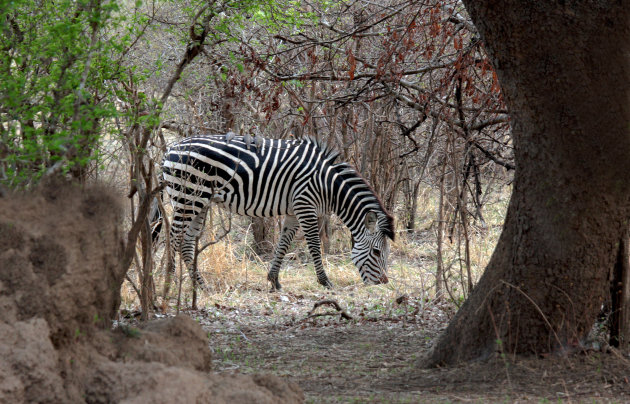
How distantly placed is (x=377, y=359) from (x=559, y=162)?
203 cm

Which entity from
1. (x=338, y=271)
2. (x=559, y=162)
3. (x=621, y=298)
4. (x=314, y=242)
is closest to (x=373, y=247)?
(x=314, y=242)

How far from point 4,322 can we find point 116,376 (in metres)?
0.52

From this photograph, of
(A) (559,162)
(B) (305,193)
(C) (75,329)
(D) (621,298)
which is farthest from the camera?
(B) (305,193)

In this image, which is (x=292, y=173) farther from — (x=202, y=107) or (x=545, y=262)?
(x=545, y=262)

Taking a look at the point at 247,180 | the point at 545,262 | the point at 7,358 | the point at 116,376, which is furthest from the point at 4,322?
the point at 247,180

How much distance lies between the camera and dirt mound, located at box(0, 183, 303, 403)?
294 centimetres

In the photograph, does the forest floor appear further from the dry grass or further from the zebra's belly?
the zebra's belly

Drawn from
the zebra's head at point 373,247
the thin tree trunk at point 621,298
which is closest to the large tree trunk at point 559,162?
the thin tree trunk at point 621,298

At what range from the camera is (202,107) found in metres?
12.4

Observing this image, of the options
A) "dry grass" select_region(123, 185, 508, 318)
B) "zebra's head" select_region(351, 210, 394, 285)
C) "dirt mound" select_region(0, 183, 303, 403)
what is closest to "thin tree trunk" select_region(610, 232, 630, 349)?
"dirt mound" select_region(0, 183, 303, 403)

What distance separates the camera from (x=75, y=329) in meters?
3.23

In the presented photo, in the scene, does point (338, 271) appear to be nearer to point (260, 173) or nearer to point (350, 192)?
point (350, 192)

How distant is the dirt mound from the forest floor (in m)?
1.02

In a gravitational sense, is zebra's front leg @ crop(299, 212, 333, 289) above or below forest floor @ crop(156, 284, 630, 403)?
above
